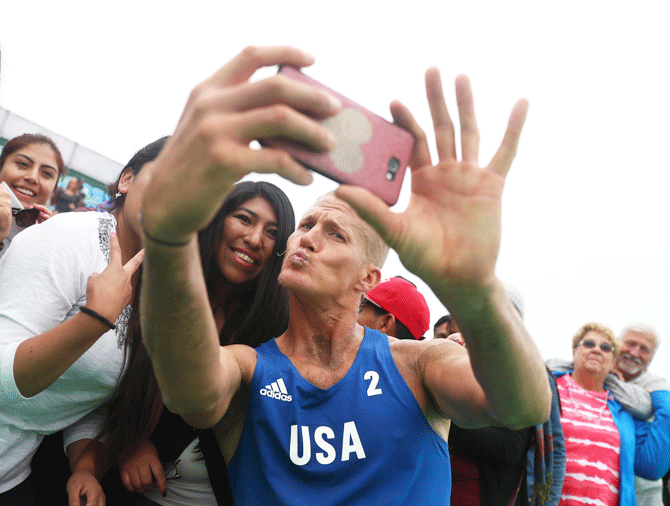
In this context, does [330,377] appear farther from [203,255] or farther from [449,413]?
[203,255]

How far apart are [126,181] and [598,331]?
3.76m

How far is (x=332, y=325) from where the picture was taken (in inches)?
86.6

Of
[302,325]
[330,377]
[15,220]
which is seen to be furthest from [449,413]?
[15,220]

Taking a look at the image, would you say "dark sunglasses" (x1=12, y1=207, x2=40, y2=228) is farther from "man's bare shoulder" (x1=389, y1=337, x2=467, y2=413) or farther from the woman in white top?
"man's bare shoulder" (x1=389, y1=337, x2=467, y2=413)

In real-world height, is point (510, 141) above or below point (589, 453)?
above

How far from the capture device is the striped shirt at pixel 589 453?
337 cm

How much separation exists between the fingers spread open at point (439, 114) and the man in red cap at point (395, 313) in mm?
2207

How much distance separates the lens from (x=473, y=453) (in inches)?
106

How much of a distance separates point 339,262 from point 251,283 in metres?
0.64

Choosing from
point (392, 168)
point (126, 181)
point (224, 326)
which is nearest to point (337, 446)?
point (224, 326)

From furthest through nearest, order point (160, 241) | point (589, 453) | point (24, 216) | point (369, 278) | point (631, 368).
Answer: point (631, 368) → point (589, 453) → point (24, 216) → point (369, 278) → point (160, 241)

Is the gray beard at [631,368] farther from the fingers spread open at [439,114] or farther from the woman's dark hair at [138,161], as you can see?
the woman's dark hair at [138,161]

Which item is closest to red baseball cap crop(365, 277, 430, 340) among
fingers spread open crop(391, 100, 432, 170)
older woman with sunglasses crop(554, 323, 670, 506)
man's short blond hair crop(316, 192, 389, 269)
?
man's short blond hair crop(316, 192, 389, 269)

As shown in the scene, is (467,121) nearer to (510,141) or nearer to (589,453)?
(510,141)
